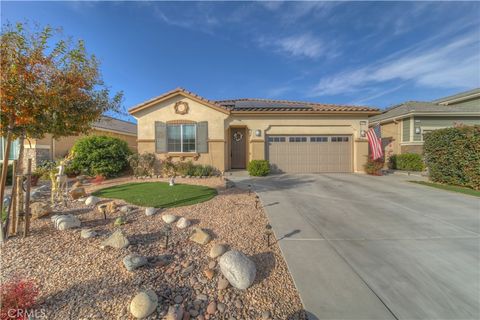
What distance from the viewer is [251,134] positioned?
12.4 m

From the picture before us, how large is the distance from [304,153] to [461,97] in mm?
16844

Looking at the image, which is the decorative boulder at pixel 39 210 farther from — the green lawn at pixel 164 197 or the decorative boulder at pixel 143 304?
the decorative boulder at pixel 143 304

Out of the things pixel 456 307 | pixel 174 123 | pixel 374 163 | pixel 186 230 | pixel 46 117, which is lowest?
pixel 456 307

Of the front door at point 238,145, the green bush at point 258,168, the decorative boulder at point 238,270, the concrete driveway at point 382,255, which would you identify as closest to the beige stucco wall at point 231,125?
the front door at point 238,145

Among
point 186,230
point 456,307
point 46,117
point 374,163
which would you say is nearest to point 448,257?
point 456,307

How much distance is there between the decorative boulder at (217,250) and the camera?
124 inches

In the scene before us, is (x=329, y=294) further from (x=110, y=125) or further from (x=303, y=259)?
(x=110, y=125)

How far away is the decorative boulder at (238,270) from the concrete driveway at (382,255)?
612 mm

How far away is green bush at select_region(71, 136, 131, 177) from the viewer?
1016 cm

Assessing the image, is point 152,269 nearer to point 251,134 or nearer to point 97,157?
point 97,157

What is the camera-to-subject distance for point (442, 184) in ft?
30.0

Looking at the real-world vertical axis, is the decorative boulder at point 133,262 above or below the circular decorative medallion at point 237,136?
below

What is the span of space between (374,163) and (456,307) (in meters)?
11.1

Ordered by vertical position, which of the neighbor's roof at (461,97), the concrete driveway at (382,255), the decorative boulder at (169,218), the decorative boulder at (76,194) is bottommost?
the concrete driveway at (382,255)
